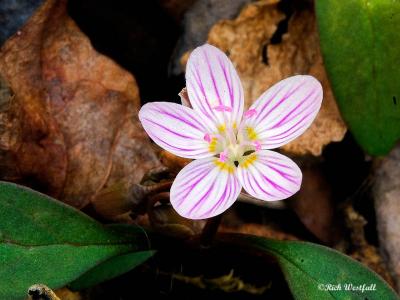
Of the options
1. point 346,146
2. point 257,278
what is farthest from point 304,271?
point 346,146

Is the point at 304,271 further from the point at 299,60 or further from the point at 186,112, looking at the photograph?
the point at 299,60

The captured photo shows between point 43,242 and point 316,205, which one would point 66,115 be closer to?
point 43,242

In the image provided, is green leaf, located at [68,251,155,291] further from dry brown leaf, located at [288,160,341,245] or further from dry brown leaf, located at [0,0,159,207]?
dry brown leaf, located at [288,160,341,245]

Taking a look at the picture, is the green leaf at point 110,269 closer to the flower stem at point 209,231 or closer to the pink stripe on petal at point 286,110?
the flower stem at point 209,231

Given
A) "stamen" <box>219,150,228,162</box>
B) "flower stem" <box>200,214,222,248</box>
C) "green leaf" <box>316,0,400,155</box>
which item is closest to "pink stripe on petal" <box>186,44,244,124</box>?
"stamen" <box>219,150,228,162</box>

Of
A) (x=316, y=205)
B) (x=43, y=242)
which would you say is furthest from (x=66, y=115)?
(x=316, y=205)
